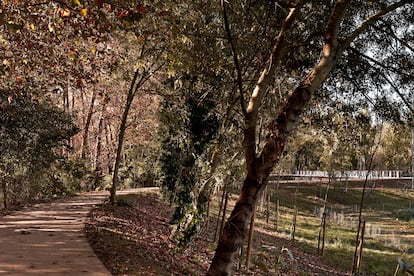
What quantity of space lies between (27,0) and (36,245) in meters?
4.72

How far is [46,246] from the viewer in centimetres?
777

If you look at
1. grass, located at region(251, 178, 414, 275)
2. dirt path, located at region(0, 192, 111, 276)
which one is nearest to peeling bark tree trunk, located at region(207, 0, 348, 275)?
dirt path, located at region(0, 192, 111, 276)

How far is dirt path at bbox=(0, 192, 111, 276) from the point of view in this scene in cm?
626

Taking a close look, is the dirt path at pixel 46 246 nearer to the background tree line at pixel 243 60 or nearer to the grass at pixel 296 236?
the grass at pixel 296 236

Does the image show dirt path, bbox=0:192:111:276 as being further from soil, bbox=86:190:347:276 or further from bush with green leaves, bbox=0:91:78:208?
bush with green leaves, bbox=0:91:78:208

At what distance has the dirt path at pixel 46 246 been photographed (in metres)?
6.26

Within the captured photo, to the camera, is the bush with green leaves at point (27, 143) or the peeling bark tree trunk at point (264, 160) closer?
the peeling bark tree trunk at point (264, 160)

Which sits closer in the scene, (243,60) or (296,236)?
(243,60)

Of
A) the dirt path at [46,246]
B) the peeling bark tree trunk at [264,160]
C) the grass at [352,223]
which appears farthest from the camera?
the grass at [352,223]

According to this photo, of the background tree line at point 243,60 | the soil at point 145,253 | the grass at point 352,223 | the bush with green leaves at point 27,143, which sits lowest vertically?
the grass at point 352,223

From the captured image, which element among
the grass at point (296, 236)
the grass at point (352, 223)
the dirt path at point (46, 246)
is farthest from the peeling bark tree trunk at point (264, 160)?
the grass at point (352, 223)

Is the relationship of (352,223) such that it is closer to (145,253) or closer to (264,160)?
(145,253)

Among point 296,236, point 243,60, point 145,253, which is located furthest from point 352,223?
point 243,60

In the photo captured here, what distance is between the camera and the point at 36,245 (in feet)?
25.7
